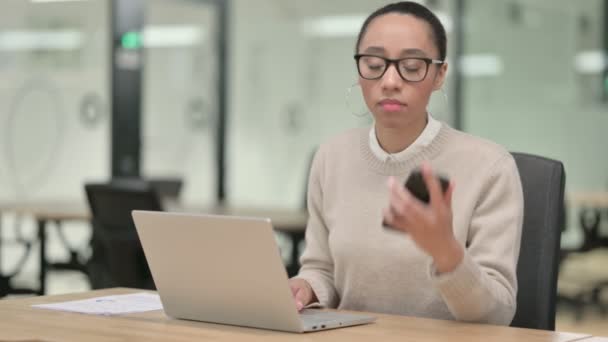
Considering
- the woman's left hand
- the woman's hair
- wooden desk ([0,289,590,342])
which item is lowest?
wooden desk ([0,289,590,342])

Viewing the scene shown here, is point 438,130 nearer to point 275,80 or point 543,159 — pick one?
point 543,159

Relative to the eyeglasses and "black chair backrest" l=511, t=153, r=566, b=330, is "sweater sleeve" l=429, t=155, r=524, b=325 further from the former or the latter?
the eyeglasses

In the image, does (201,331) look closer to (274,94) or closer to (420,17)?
(420,17)

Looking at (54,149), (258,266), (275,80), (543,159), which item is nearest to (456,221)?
(543,159)

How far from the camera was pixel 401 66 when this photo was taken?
7.08 ft

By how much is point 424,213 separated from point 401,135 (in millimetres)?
605

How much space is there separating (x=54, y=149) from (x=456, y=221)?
4.73 metres

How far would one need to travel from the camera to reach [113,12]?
22.7 ft

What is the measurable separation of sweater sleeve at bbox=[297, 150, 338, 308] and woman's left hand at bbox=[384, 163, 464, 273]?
0.57 meters

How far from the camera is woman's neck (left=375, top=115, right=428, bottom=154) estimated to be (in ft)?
7.45

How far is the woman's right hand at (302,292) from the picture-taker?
216 cm

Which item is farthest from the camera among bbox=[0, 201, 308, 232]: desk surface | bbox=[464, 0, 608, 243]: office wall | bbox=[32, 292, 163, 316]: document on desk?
bbox=[464, 0, 608, 243]: office wall

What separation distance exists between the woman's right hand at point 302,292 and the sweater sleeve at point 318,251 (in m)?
0.04

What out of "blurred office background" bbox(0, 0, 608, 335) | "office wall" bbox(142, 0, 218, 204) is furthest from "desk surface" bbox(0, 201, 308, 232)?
"office wall" bbox(142, 0, 218, 204)
